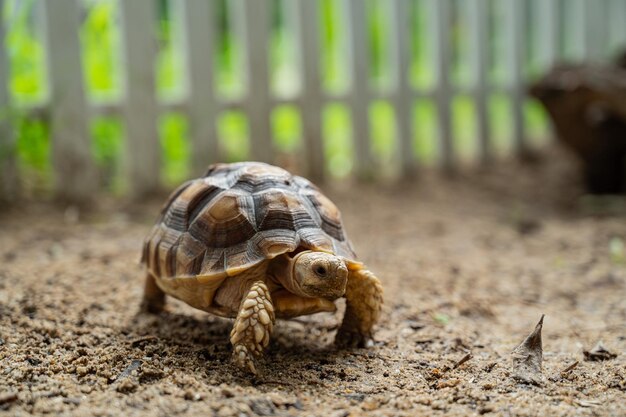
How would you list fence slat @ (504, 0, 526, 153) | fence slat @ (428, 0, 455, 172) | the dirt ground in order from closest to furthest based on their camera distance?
the dirt ground, fence slat @ (428, 0, 455, 172), fence slat @ (504, 0, 526, 153)

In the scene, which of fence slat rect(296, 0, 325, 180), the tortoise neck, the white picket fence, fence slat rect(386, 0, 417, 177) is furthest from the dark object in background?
the tortoise neck

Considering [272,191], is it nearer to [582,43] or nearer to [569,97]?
[569,97]

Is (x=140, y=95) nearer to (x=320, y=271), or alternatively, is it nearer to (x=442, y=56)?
(x=442, y=56)

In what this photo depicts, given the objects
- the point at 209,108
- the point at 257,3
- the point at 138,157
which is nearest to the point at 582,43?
the point at 257,3

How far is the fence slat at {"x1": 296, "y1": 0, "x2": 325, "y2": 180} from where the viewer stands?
5551 mm

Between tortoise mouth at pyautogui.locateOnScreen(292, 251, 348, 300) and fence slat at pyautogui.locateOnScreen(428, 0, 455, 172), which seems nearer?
tortoise mouth at pyautogui.locateOnScreen(292, 251, 348, 300)

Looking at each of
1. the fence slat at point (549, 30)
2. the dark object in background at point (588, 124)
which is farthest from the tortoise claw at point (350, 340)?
the fence slat at point (549, 30)

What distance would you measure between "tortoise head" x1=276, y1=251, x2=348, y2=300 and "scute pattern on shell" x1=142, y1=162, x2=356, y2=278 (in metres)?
0.09

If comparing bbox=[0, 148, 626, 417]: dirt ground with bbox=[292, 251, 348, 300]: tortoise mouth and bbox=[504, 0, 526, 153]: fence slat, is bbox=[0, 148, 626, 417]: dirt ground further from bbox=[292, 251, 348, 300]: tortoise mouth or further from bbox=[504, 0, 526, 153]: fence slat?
bbox=[504, 0, 526, 153]: fence slat

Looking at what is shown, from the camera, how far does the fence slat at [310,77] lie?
219 inches

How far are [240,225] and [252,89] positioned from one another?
3.24 meters

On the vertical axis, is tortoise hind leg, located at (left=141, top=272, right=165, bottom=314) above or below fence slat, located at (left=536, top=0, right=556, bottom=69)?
below

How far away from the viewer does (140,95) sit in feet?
16.1

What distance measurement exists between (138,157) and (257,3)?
152cm
